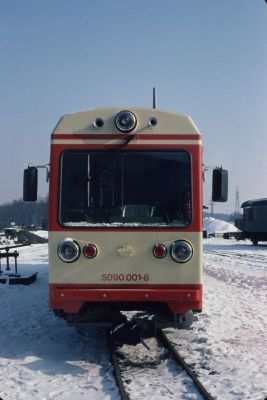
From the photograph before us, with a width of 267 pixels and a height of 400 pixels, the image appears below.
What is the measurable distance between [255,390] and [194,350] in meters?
1.67

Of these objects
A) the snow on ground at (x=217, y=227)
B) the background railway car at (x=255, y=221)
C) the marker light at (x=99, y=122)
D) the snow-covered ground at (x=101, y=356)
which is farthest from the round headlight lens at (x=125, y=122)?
the snow on ground at (x=217, y=227)

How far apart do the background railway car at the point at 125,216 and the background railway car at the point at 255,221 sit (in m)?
29.7

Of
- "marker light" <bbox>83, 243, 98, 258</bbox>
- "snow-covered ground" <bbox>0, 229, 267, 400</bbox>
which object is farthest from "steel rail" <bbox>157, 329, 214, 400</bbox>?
"marker light" <bbox>83, 243, 98, 258</bbox>

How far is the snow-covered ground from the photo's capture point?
5219 millimetres

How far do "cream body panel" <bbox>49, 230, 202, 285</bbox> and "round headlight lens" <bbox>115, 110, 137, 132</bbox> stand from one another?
1344 millimetres

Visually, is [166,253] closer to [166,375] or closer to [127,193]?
[127,193]

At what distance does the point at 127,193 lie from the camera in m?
6.61

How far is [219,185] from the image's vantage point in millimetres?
7086

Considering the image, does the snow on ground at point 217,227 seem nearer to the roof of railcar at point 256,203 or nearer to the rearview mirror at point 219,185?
the roof of railcar at point 256,203

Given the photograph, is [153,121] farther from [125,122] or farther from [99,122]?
[99,122]

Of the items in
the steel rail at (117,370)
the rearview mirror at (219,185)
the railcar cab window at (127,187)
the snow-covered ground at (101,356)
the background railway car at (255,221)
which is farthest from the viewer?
the background railway car at (255,221)

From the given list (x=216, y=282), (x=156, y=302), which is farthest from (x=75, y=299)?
(x=216, y=282)

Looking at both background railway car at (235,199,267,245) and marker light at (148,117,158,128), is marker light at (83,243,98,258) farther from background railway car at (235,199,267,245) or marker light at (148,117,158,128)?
background railway car at (235,199,267,245)

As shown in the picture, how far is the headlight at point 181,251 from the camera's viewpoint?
6.42 m
